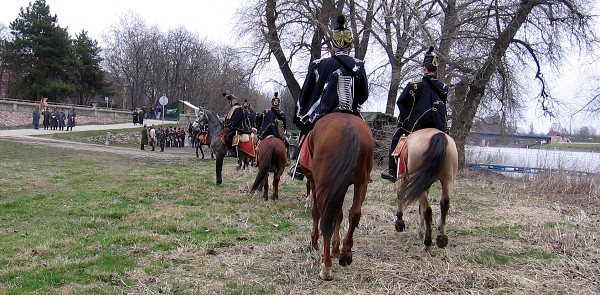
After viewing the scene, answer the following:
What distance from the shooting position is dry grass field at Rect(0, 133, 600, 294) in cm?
467

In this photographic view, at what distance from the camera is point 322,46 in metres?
27.2

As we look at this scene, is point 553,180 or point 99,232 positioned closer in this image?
point 99,232

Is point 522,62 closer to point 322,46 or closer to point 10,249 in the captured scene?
point 322,46

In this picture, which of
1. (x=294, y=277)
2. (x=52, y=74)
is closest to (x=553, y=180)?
(x=294, y=277)

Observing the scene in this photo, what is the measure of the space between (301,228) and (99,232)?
9.69 feet

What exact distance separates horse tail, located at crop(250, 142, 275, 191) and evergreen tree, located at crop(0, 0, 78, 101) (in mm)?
48895

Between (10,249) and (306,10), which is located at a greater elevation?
(306,10)

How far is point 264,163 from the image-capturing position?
9773 millimetres

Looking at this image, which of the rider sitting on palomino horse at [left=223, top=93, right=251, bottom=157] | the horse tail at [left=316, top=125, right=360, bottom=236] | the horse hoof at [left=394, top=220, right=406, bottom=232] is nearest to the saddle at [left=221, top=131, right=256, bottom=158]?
the rider sitting on palomino horse at [left=223, top=93, right=251, bottom=157]

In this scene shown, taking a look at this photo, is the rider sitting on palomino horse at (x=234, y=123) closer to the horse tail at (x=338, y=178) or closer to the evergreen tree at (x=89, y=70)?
the horse tail at (x=338, y=178)

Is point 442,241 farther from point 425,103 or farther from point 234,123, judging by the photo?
point 234,123

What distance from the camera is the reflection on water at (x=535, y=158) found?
1503 centimetres

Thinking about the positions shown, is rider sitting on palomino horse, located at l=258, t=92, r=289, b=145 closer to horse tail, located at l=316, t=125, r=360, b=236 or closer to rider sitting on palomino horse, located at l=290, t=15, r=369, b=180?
rider sitting on palomino horse, located at l=290, t=15, r=369, b=180

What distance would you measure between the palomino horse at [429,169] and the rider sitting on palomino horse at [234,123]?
21.4 ft
